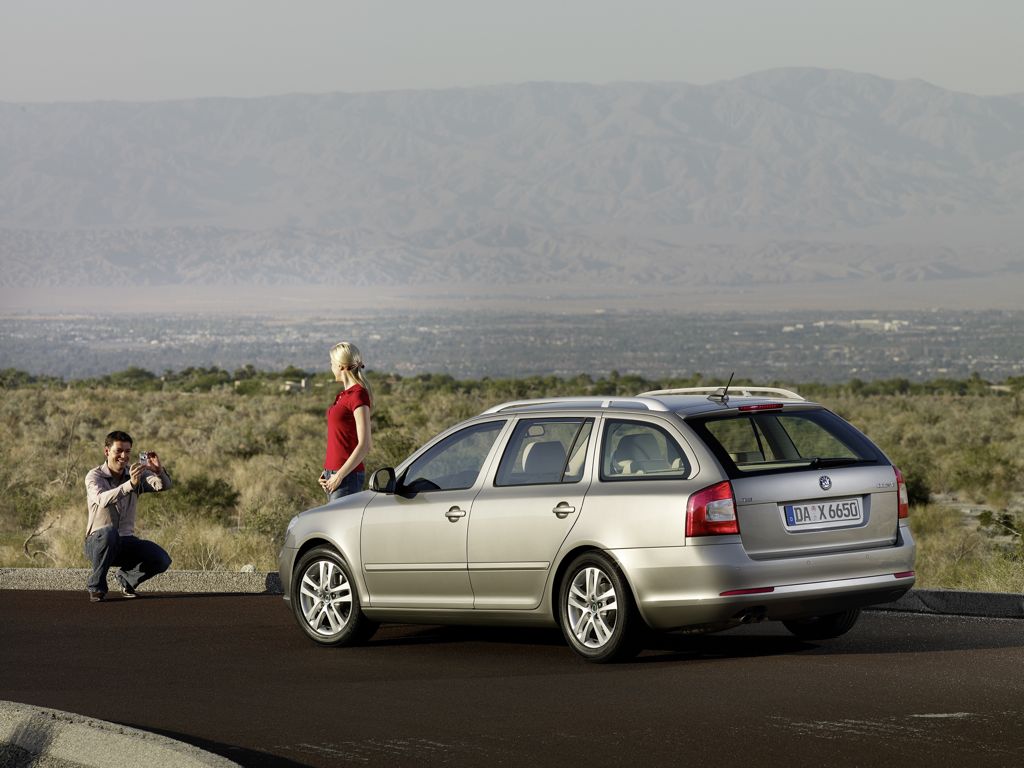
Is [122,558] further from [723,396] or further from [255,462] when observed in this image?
[255,462]

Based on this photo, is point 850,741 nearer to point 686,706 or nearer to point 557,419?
point 686,706

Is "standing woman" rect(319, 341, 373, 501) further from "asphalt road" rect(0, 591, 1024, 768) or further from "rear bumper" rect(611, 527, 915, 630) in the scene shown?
"rear bumper" rect(611, 527, 915, 630)

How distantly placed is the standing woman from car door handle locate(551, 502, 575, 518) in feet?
8.85

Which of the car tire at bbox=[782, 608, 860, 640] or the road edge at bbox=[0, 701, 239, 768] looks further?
the car tire at bbox=[782, 608, 860, 640]

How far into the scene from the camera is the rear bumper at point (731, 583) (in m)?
9.85

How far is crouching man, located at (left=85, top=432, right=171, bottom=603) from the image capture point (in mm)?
13781

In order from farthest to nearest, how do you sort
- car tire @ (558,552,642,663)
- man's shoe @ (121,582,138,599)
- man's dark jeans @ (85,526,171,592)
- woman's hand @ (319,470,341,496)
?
man's shoe @ (121,582,138,599)
man's dark jeans @ (85,526,171,592)
woman's hand @ (319,470,341,496)
car tire @ (558,552,642,663)

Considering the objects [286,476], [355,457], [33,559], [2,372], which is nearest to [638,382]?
[2,372]

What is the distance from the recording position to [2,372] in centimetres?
8275

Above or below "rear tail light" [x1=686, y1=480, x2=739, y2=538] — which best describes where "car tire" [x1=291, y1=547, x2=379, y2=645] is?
below

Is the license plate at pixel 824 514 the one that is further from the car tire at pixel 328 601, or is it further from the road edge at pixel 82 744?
the road edge at pixel 82 744

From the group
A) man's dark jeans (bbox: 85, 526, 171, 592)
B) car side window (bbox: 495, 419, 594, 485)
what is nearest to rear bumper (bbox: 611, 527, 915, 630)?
car side window (bbox: 495, 419, 594, 485)

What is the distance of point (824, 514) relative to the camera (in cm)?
1019

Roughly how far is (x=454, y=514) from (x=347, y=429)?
2.28 metres
